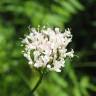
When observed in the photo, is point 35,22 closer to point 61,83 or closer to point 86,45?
point 61,83

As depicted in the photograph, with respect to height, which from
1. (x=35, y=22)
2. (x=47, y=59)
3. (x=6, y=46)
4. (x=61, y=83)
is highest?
(x=35, y=22)

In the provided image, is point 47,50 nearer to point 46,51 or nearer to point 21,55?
point 46,51

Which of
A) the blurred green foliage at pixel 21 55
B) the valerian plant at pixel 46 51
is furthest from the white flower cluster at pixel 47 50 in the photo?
the blurred green foliage at pixel 21 55

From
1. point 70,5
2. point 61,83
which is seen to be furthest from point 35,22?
point 61,83

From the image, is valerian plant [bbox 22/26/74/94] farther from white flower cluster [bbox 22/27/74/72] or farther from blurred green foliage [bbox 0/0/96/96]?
blurred green foliage [bbox 0/0/96/96]

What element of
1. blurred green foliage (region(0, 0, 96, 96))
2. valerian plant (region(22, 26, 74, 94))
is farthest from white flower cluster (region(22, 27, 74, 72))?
blurred green foliage (region(0, 0, 96, 96))

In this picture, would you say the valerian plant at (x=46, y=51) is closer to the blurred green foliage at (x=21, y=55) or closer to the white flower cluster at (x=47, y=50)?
the white flower cluster at (x=47, y=50)
